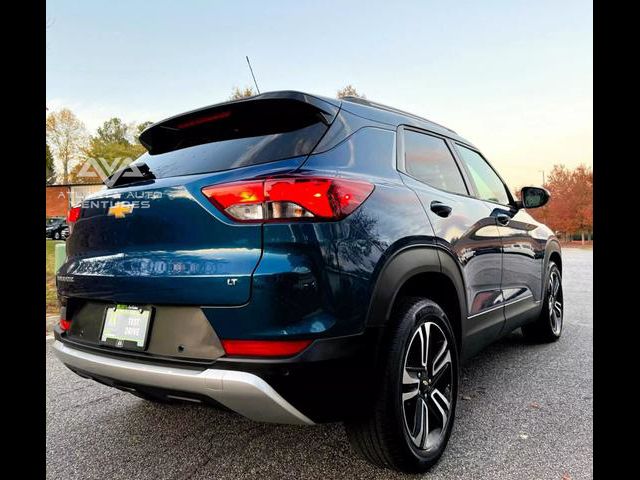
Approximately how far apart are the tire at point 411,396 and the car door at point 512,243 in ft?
3.73

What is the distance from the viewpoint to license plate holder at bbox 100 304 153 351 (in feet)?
5.88

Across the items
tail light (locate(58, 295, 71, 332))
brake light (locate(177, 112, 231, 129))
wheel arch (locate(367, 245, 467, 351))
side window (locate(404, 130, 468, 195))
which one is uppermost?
brake light (locate(177, 112, 231, 129))

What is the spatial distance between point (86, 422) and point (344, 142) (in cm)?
224

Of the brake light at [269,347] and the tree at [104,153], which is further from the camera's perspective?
the tree at [104,153]

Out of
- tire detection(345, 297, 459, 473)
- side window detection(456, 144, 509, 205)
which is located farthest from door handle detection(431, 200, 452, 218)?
side window detection(456, 144, 509, 205)

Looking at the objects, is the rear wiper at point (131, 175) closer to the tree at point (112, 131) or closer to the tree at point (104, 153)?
the tree at point (104, 153)

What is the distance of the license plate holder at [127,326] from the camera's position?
5.88ft

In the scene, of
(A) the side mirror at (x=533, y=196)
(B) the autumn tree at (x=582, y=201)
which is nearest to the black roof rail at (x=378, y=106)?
(A) the side mirror at (x=533, y=196)

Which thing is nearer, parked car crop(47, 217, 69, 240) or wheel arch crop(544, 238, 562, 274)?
wheel arch crop(544, 238, 562, 274)

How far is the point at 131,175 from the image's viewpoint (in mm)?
A: 2129

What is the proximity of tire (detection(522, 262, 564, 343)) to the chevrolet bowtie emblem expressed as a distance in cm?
371

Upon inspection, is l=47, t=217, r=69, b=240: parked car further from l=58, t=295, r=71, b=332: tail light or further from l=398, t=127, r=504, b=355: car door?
l=398, t=127, r=504, b=355: car door
